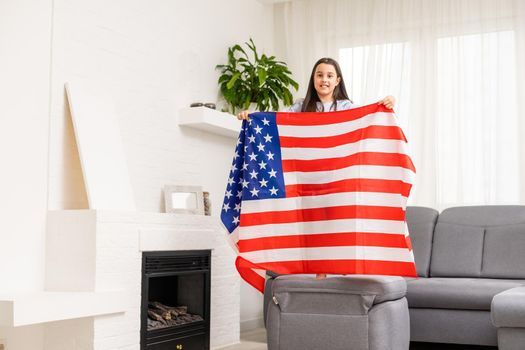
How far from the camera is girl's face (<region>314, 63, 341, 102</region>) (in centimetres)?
383

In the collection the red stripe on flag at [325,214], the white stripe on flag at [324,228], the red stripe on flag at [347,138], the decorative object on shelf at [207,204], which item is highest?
the red stripe on flag at [347,138]

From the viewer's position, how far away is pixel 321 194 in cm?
358

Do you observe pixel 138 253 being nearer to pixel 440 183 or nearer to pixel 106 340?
pixel 106 340

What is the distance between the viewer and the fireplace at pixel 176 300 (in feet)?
13.8

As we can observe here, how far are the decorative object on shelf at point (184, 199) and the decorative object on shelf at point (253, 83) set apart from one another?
95cm

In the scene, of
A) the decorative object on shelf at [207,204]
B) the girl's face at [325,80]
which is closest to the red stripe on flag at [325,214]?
the girl's face at [325,80]

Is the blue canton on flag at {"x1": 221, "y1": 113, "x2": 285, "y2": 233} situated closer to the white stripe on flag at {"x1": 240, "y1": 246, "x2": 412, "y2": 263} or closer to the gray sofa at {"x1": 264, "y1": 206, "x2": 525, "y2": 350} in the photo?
the white stripe on flag at {"x1": 240, "y1": 246, "x2": 412, "y2": 263}

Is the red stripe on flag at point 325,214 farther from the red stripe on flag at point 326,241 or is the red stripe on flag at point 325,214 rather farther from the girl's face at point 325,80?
the girl's face at point 325,80

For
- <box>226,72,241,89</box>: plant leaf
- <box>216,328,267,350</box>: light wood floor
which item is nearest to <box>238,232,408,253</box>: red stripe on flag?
<box>216,328,267,350</box>: light wood floor

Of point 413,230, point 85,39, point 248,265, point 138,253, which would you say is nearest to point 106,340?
point 138,253

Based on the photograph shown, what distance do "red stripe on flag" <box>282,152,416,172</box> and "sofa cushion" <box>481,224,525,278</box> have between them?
1658 mm

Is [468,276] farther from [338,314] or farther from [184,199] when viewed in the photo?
[184,199]

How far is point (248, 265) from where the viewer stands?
370cm

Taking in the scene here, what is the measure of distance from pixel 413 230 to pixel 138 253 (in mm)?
2157
